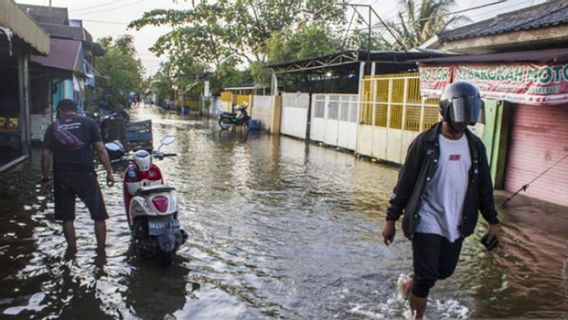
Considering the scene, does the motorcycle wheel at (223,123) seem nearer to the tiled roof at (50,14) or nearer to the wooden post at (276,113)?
the wooden post at (276,113)

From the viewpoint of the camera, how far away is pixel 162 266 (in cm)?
529

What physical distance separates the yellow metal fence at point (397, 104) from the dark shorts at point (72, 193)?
26.5ft

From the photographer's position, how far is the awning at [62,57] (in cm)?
1512

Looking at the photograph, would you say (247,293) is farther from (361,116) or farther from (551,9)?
(361,116)

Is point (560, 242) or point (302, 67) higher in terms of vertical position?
point (302, 67)

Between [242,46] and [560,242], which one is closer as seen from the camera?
[560,242]

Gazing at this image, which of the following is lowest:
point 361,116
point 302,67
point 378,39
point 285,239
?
point 285,239

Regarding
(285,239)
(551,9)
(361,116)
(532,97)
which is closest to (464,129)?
(285,239)

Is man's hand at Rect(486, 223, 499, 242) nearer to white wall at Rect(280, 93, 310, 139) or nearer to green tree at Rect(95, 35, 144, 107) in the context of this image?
white wall at Rect(280, 93, 310, 139)

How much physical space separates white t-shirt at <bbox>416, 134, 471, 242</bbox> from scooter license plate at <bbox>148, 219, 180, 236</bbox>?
2.61m

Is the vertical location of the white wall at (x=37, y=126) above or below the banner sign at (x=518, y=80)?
below

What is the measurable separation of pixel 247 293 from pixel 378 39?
2509cm

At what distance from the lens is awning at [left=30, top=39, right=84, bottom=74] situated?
1512cm

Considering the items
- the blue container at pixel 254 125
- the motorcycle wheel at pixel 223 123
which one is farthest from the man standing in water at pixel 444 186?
the motorcycle wheel at pixel 223 123
